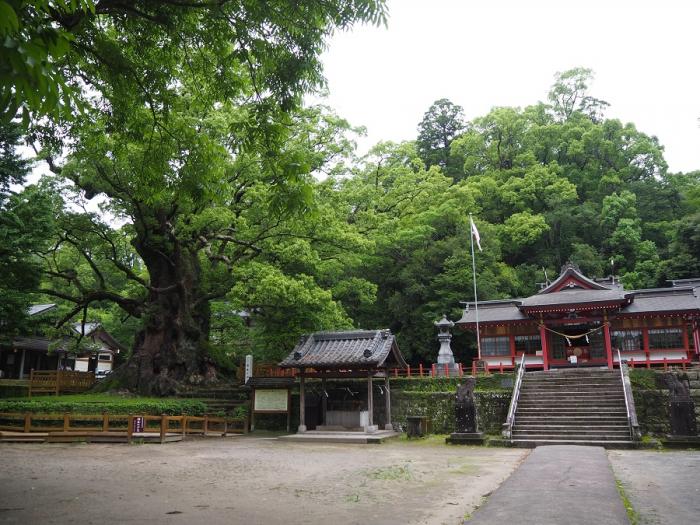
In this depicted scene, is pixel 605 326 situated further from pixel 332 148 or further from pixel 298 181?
pixel 298 181

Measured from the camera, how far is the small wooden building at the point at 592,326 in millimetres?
25984

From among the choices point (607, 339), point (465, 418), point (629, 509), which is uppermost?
point (607, 339)

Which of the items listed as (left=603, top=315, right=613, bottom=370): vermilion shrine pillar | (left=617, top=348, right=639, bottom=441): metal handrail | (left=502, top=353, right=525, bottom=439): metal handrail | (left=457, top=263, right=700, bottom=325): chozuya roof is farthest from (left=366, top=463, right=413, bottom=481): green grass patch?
(left=603, top=315, right=613, bottom=370): vermilion shrine pillar

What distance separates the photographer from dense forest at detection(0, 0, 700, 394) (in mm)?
7738

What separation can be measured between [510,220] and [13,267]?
3344 centimetres

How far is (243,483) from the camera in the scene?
9242 mm

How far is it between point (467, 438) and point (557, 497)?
9508 mm

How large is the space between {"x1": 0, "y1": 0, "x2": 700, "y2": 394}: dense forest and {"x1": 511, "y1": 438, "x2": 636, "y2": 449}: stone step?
9.13m

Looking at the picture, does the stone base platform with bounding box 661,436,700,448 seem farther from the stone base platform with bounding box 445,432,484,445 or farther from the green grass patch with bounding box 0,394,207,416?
the green grass patch with bounding box 0,394,207,416

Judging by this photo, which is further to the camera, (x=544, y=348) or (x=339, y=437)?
(x=544, y=348)

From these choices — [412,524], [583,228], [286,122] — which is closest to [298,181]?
[286,122]

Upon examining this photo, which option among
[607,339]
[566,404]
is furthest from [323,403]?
[607,339]

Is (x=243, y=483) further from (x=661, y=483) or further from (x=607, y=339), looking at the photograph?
(x=607, y=339)

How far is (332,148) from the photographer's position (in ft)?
85.9
